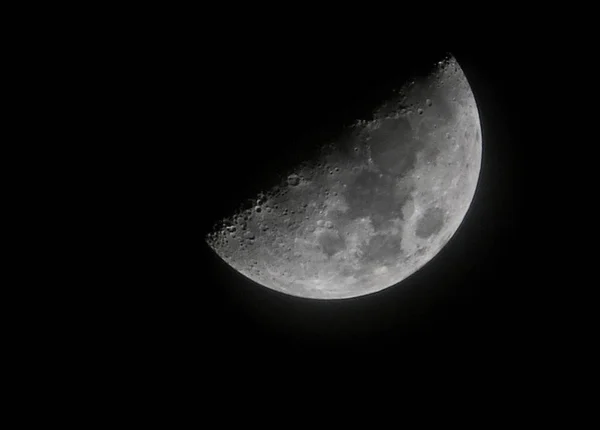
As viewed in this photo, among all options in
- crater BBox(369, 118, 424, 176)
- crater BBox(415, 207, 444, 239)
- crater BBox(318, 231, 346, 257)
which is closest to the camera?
crater BBox(369, 118, 424, 176)

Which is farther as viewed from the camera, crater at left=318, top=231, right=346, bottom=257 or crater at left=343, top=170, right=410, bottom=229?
crater at left=318, top=231, right=346, bottom=257

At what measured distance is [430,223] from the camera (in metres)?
3.23

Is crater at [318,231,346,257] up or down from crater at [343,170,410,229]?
down

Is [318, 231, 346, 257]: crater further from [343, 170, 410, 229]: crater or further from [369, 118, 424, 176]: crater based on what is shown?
[369, 118, 424, 176]: crater

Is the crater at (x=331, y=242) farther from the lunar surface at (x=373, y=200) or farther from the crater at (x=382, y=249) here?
the crater at (x=382, y=249)

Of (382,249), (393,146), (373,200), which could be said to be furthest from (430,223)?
(393,146)

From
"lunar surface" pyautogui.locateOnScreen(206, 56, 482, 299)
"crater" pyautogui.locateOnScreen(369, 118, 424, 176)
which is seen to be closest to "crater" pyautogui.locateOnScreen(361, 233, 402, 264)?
"lunar surface" pyautogui.locateOnScreen(206, 56, 482, 299)

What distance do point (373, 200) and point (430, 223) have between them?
1.71 feet

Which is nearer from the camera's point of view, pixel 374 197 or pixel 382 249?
pixel 374 197

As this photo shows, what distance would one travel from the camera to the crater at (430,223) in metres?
3.18

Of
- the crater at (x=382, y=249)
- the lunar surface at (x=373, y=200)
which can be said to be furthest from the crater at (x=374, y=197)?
the crater at (x=382, y=249)

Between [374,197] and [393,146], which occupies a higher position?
[393,146]

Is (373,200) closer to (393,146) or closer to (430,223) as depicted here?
(393,146)

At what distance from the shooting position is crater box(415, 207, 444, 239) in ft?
10.4
